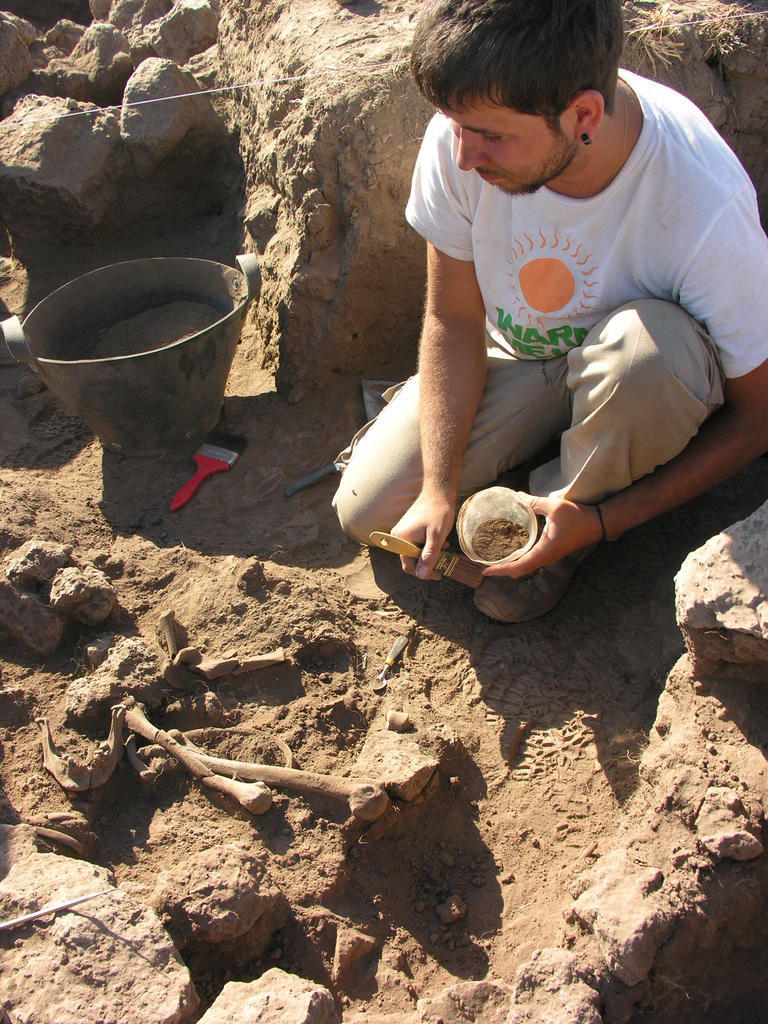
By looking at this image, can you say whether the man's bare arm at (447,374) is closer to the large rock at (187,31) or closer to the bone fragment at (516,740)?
the bone fragment at (516,740)

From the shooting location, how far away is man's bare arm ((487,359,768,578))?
2.42 meters

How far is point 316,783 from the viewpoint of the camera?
7.38 ft

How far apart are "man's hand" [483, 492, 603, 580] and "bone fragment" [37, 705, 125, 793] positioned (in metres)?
1.11

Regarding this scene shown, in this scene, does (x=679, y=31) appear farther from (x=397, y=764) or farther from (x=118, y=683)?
(x=118, y=683)

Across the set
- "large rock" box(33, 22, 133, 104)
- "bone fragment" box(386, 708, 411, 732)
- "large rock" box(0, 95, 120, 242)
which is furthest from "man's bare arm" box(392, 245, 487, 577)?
"large rock" box(33, 22, 133, 104)

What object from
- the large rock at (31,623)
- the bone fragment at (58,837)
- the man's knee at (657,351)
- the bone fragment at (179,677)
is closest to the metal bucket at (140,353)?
the large rock at (31,623)

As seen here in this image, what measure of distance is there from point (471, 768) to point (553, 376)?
124 centimetres

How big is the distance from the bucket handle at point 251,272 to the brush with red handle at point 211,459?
60cm

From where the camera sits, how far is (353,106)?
343 centimetres

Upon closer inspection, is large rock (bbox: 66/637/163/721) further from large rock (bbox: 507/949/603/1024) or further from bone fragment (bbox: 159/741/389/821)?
large rock (bbox: 507/949/603/1024)

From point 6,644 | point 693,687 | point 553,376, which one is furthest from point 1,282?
point 693,687

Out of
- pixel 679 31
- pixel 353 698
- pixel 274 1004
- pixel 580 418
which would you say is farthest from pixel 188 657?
pixel 679 31

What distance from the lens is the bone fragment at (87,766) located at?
2.27 m

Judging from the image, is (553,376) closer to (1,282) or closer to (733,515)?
(733,515)
